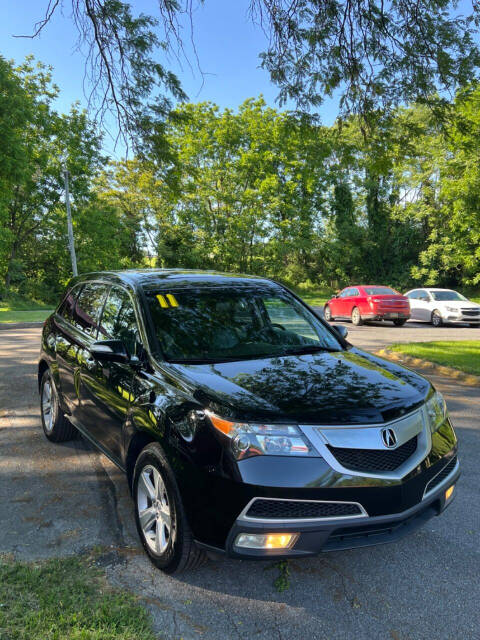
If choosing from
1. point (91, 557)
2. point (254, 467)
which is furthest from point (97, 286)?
point (254, 467)

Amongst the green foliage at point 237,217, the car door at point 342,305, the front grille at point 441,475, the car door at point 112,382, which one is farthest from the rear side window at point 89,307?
the green foliage at point 237,217

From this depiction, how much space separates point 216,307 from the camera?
370cm

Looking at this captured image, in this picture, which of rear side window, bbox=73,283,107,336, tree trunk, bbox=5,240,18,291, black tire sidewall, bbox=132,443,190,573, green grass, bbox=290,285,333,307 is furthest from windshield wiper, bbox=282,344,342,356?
green grass, bbox=290,285,333,307

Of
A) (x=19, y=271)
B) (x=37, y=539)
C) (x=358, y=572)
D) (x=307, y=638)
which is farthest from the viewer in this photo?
(x=19, y=271)

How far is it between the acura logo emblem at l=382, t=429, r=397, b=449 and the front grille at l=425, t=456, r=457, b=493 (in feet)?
1.20

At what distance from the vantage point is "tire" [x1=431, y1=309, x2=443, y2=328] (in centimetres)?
1841

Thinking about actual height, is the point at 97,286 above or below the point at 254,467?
above

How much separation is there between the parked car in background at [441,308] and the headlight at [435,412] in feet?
53.7

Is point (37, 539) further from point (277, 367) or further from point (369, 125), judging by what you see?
point (369, 125)

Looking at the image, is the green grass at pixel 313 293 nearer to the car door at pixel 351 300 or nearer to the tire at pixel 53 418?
the car door at pixel 351 300

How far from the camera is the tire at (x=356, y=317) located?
59.5 ft

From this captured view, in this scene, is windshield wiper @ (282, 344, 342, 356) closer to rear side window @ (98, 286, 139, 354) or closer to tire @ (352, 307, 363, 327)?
rear side window @ (98, 286, 139, 354)

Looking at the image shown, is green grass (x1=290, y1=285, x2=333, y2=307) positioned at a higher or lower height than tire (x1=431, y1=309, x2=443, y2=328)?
lower

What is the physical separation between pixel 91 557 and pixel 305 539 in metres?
1.37
